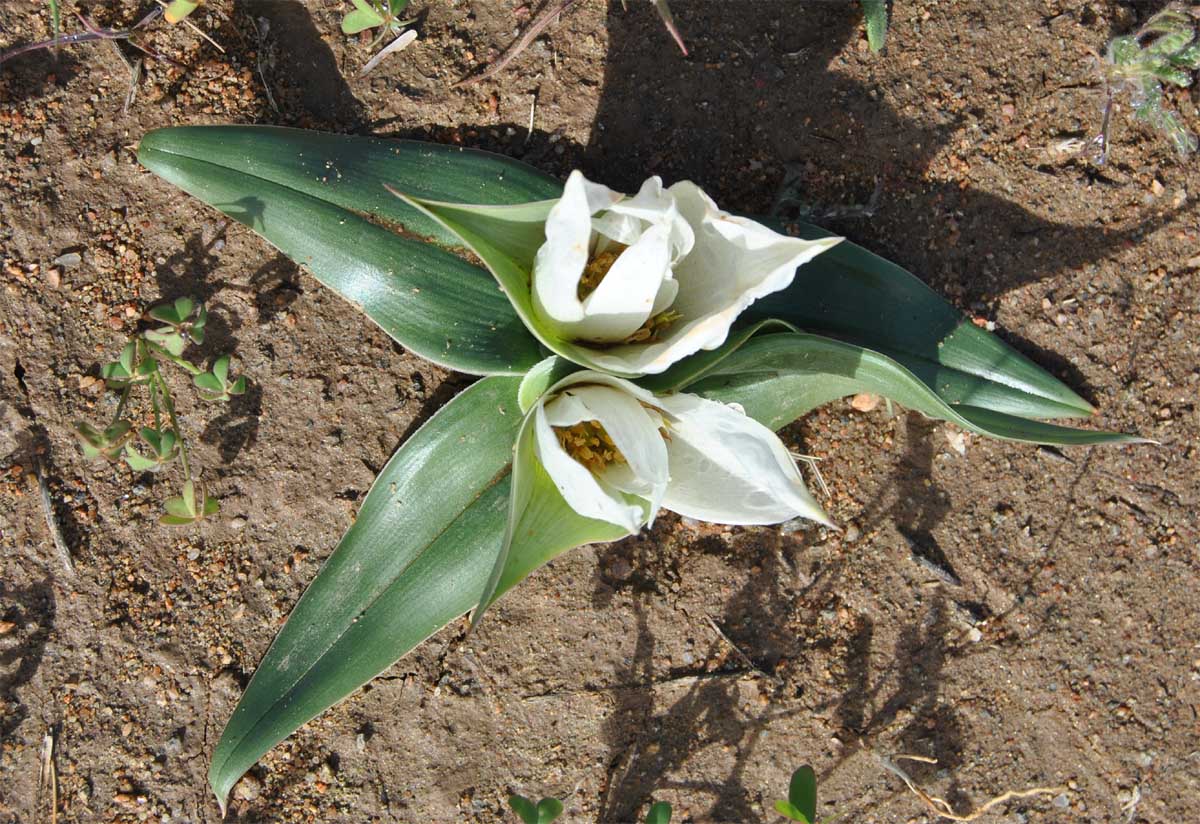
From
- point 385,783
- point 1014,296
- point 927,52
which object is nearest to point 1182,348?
point 1014,296

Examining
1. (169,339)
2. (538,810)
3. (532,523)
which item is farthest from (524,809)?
(169,339)

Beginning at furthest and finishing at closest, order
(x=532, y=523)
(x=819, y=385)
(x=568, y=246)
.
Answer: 1. (x=819, y=385)
2. (x=532, y=523)
3. (x=568, y=246)

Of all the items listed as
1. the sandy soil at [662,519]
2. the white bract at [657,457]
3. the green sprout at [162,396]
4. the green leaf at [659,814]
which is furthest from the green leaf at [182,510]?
the green leaf at [659,814]

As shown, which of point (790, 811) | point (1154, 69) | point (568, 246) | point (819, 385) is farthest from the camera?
point (1154, 69)

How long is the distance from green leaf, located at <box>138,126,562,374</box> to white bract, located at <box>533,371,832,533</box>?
1.13 feet

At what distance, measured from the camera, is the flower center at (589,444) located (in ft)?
6.28

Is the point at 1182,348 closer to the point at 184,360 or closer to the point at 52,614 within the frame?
the point at 184,360

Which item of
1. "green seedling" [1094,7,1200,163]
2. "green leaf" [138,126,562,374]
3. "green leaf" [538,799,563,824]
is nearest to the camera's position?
"green leaf" [138,126,562,374]

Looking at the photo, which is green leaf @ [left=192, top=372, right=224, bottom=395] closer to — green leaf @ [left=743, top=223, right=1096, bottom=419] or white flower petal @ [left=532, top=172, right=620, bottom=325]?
white flower petal @ [left=532, top=172, right=620, bottom=325]

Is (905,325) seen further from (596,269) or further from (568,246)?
(568,246)

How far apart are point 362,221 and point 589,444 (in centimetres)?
83

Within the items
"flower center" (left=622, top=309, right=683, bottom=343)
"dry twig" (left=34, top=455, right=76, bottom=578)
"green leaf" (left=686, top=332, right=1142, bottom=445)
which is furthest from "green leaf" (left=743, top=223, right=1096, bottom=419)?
"dry twig" (left=34, top=455, right=76, bottom=578)

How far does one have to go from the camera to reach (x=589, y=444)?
1953mm

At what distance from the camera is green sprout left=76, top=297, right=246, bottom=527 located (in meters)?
2.32
